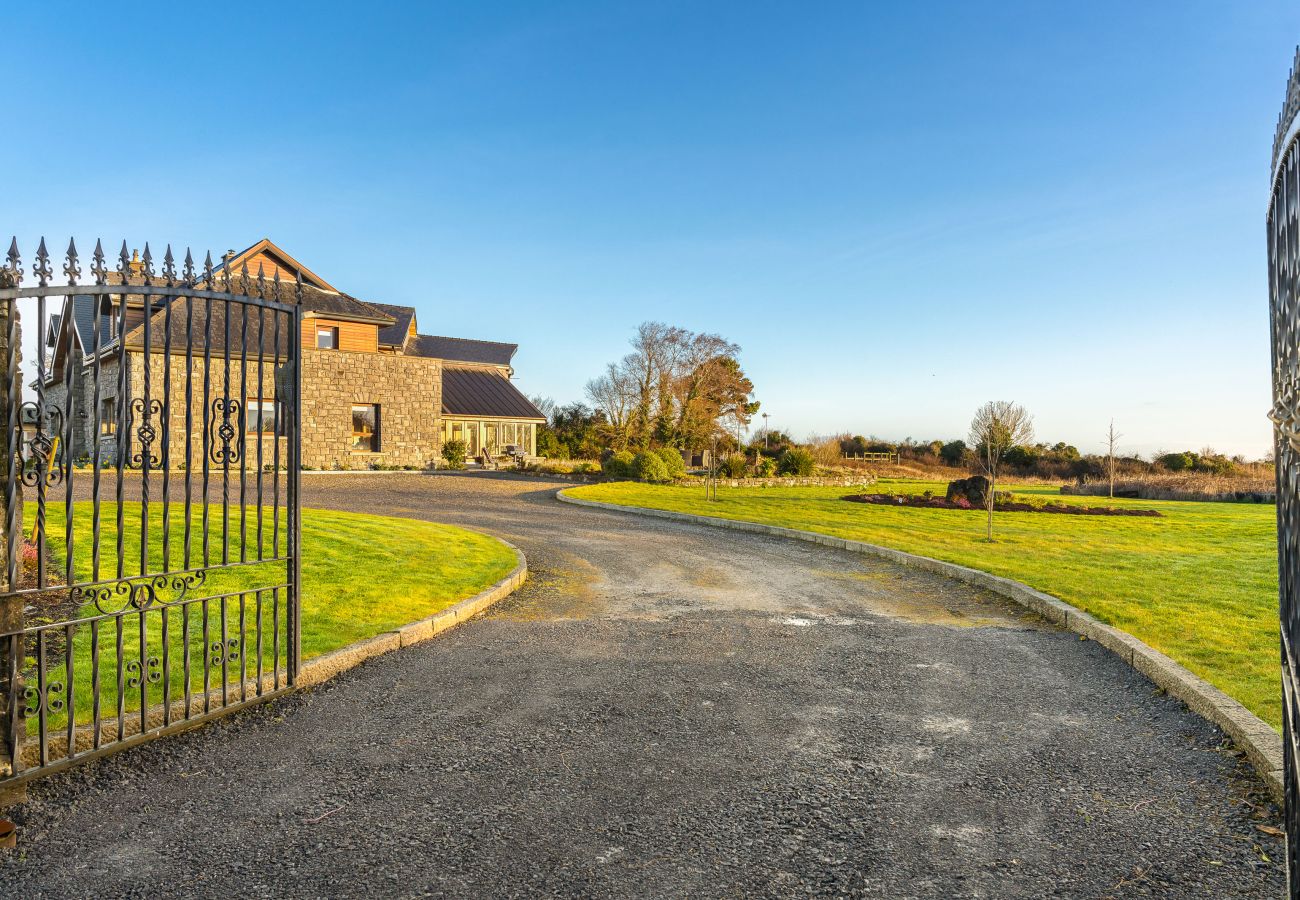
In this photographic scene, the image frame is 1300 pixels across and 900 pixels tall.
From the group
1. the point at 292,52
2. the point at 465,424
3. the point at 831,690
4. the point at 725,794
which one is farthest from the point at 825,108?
the point at 465,424

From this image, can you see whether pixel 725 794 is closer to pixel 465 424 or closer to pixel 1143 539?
pixel 1143 539

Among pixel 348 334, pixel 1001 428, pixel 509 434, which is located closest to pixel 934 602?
pixel 1001 428

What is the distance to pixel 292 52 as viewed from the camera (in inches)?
504

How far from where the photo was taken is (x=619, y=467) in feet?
102

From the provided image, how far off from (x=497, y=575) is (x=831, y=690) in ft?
16.8

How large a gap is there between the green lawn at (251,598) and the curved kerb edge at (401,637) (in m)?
0.17

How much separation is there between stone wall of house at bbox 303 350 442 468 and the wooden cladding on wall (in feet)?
1.82

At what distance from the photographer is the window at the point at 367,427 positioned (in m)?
31.5

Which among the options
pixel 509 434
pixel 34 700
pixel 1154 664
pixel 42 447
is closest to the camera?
pixel 42 447

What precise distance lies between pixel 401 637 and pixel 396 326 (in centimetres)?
3207

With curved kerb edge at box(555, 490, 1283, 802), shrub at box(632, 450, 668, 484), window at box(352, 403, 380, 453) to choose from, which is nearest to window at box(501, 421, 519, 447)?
window at box(352, 403, 380, 453)

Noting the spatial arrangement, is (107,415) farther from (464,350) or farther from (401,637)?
(401,637)

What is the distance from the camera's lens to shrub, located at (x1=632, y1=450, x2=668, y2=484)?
30.1 metres

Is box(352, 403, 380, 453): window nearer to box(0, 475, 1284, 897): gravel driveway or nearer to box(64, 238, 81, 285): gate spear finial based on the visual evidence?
box(0, 475, 1284, 897): gravel driveway
